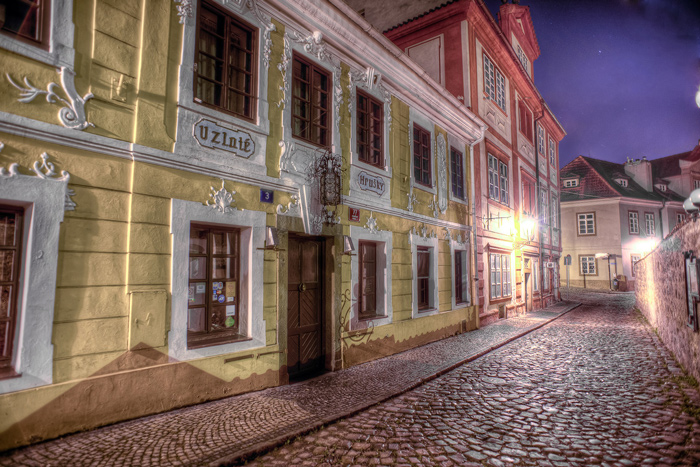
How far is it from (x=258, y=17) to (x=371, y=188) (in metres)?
3.76

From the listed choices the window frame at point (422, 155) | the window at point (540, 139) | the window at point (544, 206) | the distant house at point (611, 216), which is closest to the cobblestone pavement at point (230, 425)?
the window frame at point (422, 155)

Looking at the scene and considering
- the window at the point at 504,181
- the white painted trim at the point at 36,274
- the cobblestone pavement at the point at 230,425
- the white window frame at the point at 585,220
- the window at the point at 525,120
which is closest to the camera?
the cobblestone pavement at the point at 230,425

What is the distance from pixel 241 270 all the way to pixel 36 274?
8.04 ft

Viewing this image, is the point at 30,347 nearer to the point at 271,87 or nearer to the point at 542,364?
the point at 271,87

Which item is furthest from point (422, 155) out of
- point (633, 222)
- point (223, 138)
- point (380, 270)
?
point (633, 222)

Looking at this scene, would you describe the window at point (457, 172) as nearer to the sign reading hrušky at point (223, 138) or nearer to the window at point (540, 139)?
the sign reading hrušky at point (223, 138)

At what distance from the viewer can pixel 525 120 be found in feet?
64.0

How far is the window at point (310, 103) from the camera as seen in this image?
7062 mm

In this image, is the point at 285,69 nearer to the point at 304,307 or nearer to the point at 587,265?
the point at 304,307

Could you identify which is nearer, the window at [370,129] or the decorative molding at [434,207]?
the window at [370,129]

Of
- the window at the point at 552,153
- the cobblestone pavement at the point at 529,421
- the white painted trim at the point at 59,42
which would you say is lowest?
the cobblestone pavement at the point at 529,421

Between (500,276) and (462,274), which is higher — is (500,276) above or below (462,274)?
below

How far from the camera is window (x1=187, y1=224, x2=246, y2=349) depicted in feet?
18.0

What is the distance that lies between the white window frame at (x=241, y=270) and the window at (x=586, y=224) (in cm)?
3381
